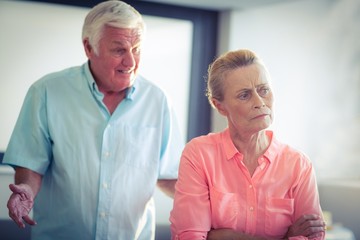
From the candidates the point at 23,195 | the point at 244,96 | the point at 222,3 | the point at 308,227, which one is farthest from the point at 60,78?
the point at 222,3

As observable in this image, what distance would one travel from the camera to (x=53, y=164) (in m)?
2.12

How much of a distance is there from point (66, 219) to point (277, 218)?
0.82 metres

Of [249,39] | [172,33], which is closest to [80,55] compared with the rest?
[172,33]

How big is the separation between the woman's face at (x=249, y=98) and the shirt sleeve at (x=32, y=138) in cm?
74

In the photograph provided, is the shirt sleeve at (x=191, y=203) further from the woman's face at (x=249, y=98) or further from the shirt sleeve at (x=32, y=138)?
the shirt sleeve at (x=32, y=138)

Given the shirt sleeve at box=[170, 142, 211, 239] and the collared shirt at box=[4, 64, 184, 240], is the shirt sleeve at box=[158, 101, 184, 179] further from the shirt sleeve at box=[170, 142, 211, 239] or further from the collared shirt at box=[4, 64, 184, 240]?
the shirt sleeve at box=[170, 142, 211, 239]

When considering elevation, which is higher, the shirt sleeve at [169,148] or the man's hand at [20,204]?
the shirt sleeve at [169,148]

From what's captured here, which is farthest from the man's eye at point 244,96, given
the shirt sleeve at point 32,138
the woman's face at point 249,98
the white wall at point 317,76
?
the white wall at point 317,76

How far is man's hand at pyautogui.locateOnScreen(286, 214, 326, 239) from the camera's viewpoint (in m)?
1.65

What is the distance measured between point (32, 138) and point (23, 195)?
0.29m

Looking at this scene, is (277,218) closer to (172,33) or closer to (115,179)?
(115,179)

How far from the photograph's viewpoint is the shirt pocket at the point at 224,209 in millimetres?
1696

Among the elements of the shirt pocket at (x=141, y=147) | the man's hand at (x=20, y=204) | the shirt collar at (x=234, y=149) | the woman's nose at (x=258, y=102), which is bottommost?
the man's hand at (x=20, y=204)

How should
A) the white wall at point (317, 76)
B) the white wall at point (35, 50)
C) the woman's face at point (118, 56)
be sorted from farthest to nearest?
the white wall at point (317, 76) < the white wall at point (35, 50) < the woman's face at point (118, 56)
